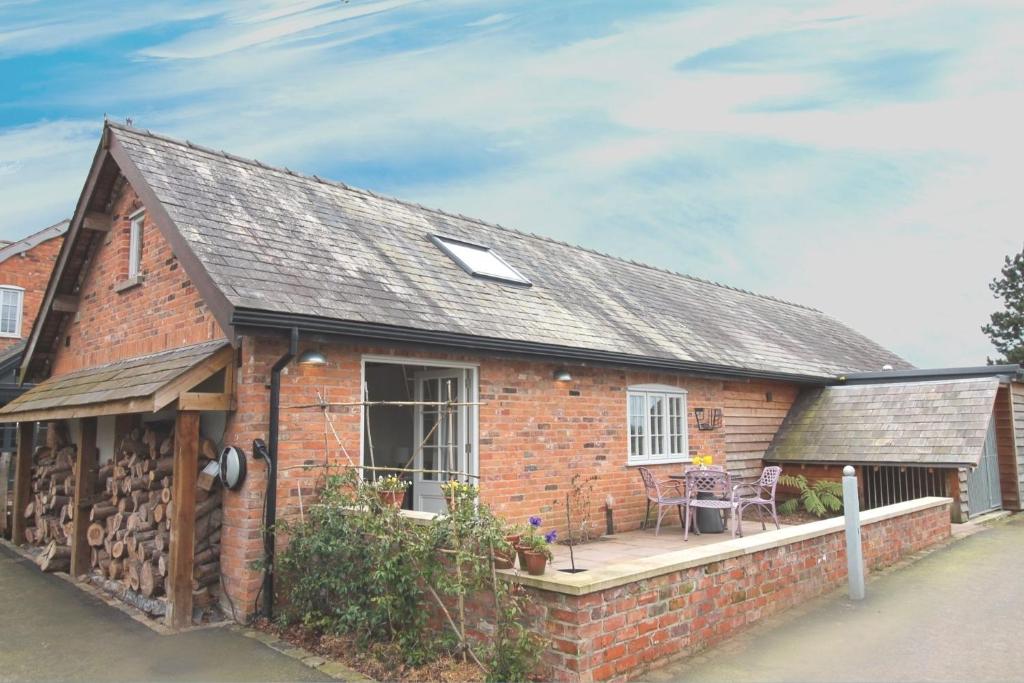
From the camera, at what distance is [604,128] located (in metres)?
19.8

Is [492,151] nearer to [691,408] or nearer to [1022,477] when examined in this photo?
[691,408]

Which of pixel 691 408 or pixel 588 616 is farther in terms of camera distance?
pixel 691 408

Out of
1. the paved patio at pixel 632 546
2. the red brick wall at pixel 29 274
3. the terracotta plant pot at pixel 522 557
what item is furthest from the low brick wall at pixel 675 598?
the red brick wall at pixel 29 274

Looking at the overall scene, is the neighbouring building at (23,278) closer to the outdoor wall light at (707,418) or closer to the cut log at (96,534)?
the cut log at (96,534)

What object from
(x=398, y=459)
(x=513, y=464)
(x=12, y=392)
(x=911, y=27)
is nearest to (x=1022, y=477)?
Answer: (x=911, y=27)

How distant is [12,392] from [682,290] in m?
16.5

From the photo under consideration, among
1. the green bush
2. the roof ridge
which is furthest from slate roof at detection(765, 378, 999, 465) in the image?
the green bush

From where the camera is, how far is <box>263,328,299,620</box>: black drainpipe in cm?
629

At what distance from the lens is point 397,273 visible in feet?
29.3

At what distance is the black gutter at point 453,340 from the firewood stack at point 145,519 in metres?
1.50

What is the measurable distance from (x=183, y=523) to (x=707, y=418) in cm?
848

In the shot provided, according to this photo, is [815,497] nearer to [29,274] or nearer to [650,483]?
[650,483]

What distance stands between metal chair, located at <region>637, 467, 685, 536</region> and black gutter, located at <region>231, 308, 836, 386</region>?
63.4 inches

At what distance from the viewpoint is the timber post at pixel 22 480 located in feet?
34.7
